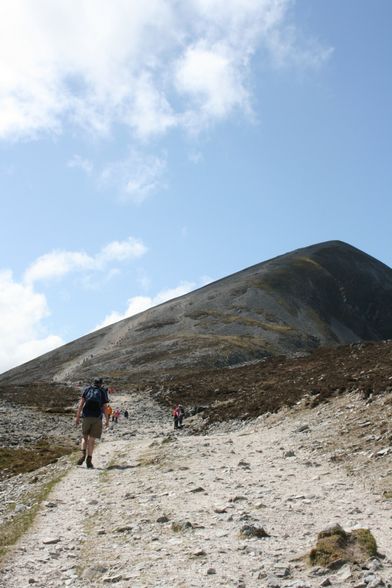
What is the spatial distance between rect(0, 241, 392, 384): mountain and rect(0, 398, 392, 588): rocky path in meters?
75.3

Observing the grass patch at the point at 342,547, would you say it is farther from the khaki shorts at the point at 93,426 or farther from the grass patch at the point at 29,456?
the grass patch at the point at 29,456

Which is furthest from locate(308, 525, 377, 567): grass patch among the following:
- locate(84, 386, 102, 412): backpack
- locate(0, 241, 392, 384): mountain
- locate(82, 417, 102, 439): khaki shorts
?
locate(0, 241, 392, 384): mountain

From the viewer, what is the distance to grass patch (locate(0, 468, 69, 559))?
1007 cm

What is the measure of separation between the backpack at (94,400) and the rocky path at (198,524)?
2209 mm

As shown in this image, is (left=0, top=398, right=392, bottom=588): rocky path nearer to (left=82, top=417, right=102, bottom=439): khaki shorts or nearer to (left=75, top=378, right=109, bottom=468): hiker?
(left=75, top=378, right=109, bottom=468): hiker

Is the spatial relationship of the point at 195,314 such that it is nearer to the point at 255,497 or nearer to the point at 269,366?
the point at 269,366

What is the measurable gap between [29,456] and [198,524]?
23.5m

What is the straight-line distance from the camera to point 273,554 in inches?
343

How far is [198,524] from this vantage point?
1062 cm

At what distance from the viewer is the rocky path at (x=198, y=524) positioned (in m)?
7.82

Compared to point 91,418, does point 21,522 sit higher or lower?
lower

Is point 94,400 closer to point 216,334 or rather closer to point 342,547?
point 342,547

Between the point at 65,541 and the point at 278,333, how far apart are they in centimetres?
12982

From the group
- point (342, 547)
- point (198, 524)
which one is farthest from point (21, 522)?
point (342, 547)
